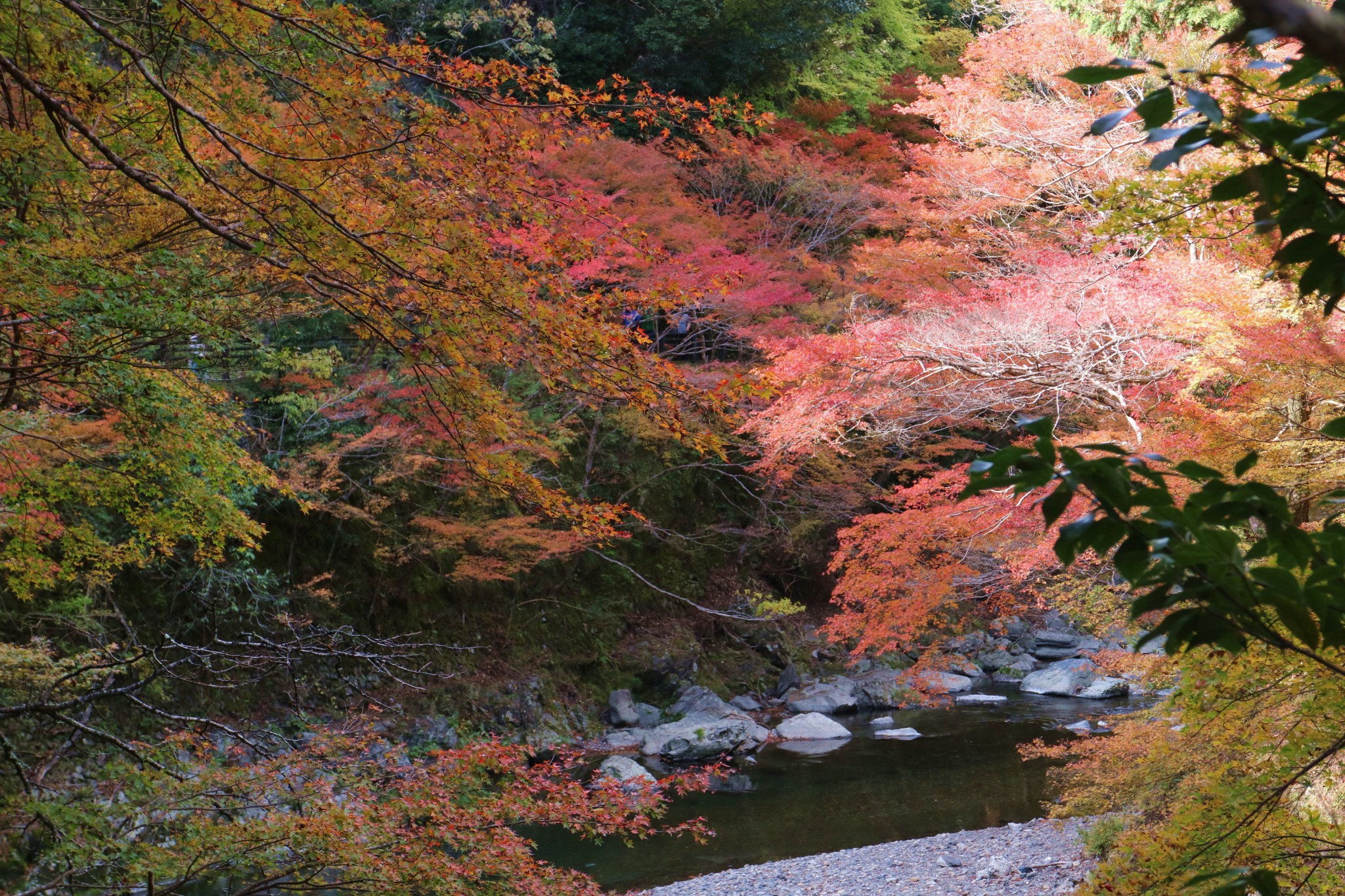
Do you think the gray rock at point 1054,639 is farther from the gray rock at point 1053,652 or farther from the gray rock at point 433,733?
the gray rock at point 433,733

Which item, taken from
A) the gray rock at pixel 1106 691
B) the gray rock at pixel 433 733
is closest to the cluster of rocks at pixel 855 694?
the gray rock at pixel 1106 691

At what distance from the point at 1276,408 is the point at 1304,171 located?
4.48 m

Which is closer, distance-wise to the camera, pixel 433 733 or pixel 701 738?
pixel 433 733

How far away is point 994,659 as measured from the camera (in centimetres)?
1427

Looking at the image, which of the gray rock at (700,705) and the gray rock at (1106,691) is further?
the gray rock at (1106,691)

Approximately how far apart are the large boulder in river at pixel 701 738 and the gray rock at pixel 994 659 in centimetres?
494

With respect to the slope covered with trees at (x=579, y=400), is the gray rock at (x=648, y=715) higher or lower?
lower

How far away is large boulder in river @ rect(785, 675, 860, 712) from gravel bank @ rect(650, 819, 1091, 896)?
4.37 metres

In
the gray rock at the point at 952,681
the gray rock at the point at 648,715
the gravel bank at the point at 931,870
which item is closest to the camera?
the gravel bank at the point at 931,870

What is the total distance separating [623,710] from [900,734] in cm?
341

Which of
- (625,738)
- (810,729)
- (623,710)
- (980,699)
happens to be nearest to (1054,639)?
(980,699)

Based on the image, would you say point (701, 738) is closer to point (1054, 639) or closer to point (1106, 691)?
point (1106, 691)

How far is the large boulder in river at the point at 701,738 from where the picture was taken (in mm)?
10125

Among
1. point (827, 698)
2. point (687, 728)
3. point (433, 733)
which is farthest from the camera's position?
point (827, 698)
